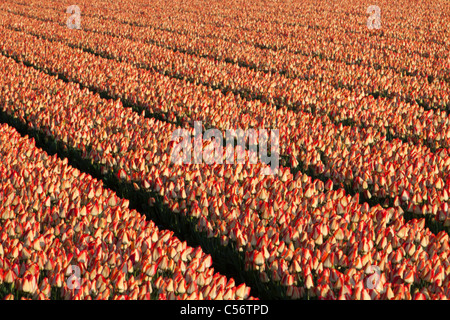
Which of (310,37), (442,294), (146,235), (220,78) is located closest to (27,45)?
(220,78)

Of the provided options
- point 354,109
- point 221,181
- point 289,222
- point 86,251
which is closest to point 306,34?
point 354,109

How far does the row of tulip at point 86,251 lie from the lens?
130 inches

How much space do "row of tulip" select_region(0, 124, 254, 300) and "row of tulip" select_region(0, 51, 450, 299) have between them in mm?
442

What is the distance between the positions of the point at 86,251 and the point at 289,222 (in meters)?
1.61

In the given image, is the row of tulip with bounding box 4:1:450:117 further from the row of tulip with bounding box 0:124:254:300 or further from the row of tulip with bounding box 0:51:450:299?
the row of tulip with bounding box 0:124:254:300

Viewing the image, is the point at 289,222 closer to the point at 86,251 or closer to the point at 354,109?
the point at 86,251

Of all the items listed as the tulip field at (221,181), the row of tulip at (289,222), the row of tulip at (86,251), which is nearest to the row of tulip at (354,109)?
the tulip field at (221,181)

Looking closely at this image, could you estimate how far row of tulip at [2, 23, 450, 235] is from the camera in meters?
4.99

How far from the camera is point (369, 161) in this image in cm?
591

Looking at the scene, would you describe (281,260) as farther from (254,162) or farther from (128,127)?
(128,127)

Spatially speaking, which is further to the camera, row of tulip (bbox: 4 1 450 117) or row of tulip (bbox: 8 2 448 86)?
row of tulip (bbox: 8 2 448 86)

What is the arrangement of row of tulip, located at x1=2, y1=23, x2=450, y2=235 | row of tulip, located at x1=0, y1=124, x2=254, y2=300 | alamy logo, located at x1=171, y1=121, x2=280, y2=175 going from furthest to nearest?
1. alamy logo, located at x1=171, y1=121, x2=280, y2=175
2. row of tulip, located at x1=2, y1=23, x2=450, y2=235
3. row of tulip, located at x1=0, y1=124, x2=254, y2=300

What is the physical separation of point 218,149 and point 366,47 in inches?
391

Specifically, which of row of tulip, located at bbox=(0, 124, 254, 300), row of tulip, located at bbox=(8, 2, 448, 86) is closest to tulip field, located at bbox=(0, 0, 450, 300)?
row of tulip, located at bbox=(0, 124, 254, 300)
